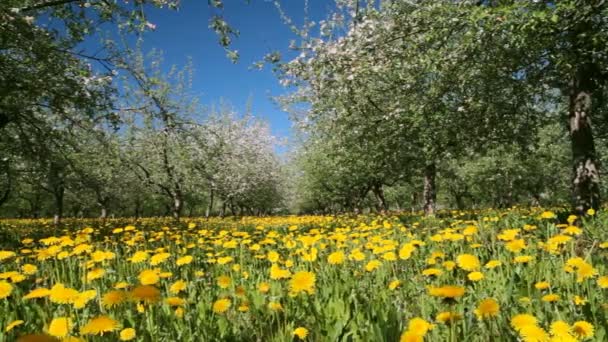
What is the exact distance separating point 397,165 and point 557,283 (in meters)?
15.7

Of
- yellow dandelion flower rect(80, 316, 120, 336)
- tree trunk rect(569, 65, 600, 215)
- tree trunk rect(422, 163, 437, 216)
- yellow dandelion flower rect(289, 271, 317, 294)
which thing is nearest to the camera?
yellow dandelion flower rect(80, 316, 120, 336)

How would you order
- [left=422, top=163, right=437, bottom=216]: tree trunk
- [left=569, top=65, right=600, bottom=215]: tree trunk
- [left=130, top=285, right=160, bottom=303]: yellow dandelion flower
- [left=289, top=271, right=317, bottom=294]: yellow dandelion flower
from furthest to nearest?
[left=422, top=163, right=437, bottom=216]: tree trunk, [left=569, top=65, right=600, bottom=215]: tree trunk, [left=289, top=271, right=317, bottom=294]: yellow dandelion flower, [left=130, top=285, right=160, bottom=303]: yellow dandelion flower

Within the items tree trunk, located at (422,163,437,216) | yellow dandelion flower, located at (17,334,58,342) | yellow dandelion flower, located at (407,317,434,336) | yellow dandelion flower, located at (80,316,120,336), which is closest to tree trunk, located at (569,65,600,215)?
tree trunk, located at (422,163,437,216)

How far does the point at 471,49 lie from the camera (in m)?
8.08

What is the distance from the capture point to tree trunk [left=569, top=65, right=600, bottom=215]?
9.11 meters

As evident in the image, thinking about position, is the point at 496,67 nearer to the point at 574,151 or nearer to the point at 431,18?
the point at 431,18

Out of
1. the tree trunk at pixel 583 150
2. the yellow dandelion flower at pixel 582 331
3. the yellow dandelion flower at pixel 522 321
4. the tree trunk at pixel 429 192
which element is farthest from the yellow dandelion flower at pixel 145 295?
the tree trunk at pixel 429 192

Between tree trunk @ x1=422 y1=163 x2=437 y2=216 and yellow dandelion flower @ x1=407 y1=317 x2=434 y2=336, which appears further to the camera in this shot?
tree trunk @ x1=422 y1=163 x2=437 y2=216

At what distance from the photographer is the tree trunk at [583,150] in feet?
29.9

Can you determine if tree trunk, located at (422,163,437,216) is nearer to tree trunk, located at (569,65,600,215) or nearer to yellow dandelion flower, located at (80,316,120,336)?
tree trunk, located at (569,65,600,215)

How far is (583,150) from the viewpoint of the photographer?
9.22 metres

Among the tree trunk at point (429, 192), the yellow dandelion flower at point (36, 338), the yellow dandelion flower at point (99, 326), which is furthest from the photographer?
the tree trunk at point (429, 192)

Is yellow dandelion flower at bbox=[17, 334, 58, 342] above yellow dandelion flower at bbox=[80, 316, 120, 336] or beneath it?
above

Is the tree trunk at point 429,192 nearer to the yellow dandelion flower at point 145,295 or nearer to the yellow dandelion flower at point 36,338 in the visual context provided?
the yellow dandelion flower at point 145,295
